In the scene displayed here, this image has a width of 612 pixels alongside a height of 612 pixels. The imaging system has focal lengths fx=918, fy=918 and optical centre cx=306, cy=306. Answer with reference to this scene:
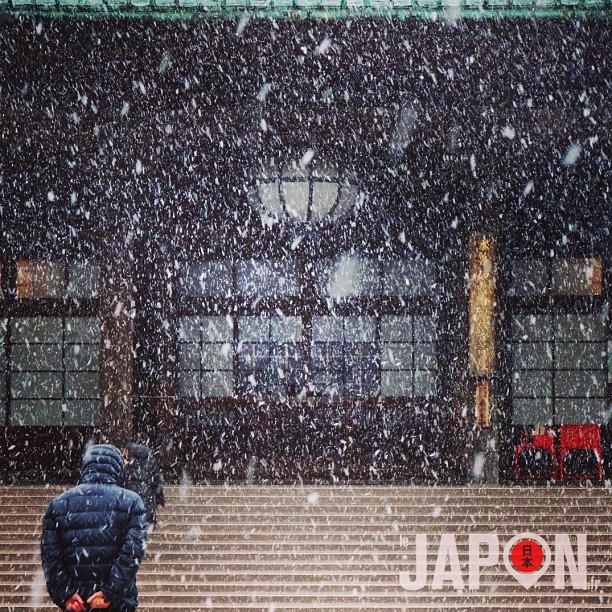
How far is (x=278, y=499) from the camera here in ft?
34.9

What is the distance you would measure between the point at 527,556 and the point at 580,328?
537cm

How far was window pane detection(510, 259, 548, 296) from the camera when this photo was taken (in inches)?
521

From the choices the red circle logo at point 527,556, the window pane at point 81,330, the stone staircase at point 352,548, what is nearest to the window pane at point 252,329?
the window pane at point 81,330

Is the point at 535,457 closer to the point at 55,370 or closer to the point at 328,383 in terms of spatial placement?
the point at 328,383

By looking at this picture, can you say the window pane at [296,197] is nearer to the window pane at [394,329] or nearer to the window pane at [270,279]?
the window pane at [270,279]

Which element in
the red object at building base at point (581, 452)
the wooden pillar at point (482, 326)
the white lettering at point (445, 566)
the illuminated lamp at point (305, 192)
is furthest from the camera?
the illuminated lamp at point (305, 192)

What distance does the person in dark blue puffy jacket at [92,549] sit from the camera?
4867mm

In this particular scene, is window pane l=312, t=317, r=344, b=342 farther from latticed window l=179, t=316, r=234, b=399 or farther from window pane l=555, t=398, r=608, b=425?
window pane l=555, t=398, r=608, b=425

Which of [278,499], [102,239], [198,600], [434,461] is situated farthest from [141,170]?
[198,600]

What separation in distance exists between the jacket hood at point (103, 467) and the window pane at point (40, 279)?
28.6 ft

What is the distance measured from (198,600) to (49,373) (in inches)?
255

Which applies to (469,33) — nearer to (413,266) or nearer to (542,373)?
(413,266)

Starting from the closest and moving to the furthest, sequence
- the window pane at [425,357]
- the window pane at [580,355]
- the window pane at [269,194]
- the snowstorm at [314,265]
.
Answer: the snowstorm at [314,265] → the window pane at [269,194] → the window pane at [580,355] → the window pane at [425,357]

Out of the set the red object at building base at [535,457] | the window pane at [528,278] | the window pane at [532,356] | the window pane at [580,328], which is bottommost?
the red object at building base at [535,457]
